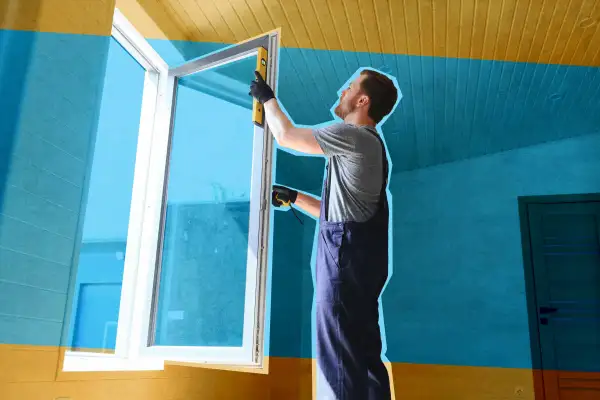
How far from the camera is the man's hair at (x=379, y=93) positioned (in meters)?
2.83

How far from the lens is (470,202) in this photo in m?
4.80

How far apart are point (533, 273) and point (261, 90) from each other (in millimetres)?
3056

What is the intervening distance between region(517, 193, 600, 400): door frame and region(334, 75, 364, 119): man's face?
8.24 ft

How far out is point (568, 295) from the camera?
4.44 m

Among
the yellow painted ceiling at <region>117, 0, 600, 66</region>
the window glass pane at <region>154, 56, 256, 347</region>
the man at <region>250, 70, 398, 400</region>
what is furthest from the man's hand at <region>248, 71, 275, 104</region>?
the yellow painted ceiling at <region>117, 0, 600, 66</region>

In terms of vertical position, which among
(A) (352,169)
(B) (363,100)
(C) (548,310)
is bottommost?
(C) (548,310)

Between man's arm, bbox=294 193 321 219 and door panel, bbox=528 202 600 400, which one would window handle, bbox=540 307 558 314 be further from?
man's arm, bbox=294 193 321 219

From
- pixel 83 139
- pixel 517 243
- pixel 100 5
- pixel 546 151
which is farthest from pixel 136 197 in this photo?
pixel 546 151

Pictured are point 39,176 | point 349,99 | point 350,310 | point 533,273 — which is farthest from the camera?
point 533,273

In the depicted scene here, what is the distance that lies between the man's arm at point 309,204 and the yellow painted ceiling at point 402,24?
1.14 m

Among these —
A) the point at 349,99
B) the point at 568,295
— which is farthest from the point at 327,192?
the point at 568,295

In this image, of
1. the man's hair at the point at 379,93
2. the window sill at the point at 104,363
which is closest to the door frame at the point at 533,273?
the man's hair at the point at 379,93

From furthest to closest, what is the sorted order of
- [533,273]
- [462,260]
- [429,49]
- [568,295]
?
[462,260] → [533,273] → [568,295] → [429,49]

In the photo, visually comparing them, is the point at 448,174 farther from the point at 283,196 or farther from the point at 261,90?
the point at 261,90
